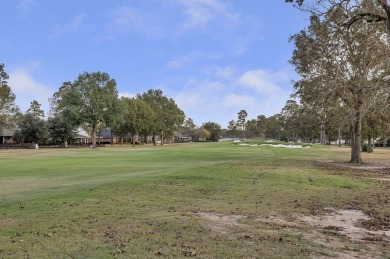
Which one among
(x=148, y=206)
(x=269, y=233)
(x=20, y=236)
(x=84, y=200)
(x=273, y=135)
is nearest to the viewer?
(x=20, y=236)

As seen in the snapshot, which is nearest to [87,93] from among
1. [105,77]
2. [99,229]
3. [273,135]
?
[105,77]

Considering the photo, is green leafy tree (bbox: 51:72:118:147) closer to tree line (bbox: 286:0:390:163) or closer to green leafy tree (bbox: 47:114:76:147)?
green leafy tree (bbox: 47:114:76:147)

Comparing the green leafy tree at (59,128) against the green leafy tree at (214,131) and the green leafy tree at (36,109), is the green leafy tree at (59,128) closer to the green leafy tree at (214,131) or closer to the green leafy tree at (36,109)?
the green leafy tree at (36,109)

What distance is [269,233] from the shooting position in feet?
29.1

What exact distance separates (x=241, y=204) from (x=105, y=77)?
87.0 metres

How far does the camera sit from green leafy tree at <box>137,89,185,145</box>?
119450 millimetres

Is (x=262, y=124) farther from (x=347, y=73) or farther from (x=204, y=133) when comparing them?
(x=347, y=73)

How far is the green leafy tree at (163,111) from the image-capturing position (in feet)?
392

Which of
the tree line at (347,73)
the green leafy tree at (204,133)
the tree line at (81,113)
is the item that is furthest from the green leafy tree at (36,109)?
the tree line at (347,73)

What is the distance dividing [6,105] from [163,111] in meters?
49.1

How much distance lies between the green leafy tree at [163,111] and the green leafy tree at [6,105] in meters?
41.5

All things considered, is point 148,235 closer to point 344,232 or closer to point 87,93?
point 344,232

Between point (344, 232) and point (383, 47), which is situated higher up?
point (383, 47)

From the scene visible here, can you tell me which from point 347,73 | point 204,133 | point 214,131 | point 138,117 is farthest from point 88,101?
point 214,131
